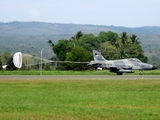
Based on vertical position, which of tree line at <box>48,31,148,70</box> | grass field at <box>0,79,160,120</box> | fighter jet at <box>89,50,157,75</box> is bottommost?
grass field at <box>0,79,160,120</box>

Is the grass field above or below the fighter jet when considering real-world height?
below

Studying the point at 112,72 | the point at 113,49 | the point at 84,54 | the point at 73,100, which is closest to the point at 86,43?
the point at 113,49

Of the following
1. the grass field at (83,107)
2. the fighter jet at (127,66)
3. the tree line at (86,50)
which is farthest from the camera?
the tree line at (86,50)

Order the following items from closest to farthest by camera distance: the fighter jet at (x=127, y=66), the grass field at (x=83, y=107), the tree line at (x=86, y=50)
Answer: the grass field at (x=83, y=107) → the fighter jet at (x=127, y=66) → the tree line at (x=86, y=50)

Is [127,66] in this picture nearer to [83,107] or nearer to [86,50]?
[83,107]

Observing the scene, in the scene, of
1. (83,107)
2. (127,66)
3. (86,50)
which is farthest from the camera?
(86,50)

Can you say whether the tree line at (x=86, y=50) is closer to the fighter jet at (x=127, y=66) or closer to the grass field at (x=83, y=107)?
the fighter jet at (x=127, y=66)

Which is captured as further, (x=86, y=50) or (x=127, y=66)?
(x=86, y=50)

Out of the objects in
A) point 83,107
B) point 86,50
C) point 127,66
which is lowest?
point 83,107

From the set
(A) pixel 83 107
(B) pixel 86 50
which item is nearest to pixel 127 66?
(A) pixel 83 107

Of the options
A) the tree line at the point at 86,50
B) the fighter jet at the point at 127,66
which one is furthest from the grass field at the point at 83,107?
the tree line at the point at 86,50

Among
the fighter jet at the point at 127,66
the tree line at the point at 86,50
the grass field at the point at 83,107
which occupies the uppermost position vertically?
the tree line at the point at 86,50

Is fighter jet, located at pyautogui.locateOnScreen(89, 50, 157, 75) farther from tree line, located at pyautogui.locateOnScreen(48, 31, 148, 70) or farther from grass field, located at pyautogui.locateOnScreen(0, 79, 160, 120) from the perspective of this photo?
tree line, located at pyautogui.locateOnScreen(48, 31, 148, 70)

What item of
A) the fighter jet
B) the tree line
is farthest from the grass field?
the tree line
